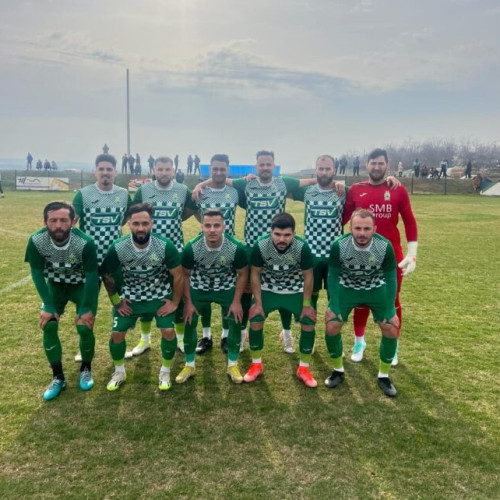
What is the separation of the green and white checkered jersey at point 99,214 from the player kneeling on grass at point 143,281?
578 mm

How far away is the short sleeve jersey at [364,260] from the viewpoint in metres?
4.31

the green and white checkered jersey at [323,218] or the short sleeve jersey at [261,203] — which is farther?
the short sleeve jersey at [261,203]

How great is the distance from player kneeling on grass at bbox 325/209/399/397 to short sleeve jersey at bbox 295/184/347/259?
630mm

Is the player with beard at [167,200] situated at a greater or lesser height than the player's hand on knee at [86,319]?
greater

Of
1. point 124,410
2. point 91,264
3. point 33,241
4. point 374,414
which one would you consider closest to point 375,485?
point 374,414

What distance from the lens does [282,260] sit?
454cm

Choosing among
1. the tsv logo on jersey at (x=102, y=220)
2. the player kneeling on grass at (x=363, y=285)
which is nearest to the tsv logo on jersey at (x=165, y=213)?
the tsv logo on jersey at (x=102, y=220)

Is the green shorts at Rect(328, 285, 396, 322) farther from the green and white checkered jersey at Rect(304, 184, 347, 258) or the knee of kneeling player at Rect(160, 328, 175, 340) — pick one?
the knee of kneeling player at Rect(160, 328, 175, 340)

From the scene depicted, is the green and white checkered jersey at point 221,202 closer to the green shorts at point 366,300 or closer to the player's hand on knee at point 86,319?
the green shorts at point 366,300

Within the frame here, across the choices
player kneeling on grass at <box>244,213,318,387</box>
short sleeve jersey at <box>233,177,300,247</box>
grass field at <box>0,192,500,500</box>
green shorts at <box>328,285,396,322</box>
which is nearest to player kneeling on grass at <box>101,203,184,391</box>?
grass field at <box>0,192,500,500</box>

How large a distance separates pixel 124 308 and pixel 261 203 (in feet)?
6.59

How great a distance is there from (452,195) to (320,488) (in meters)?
37.2

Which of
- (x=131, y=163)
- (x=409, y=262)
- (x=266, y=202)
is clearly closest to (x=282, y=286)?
(x=266, y=202)

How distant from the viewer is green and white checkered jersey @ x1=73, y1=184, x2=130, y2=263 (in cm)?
486
